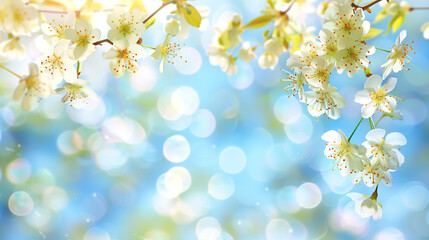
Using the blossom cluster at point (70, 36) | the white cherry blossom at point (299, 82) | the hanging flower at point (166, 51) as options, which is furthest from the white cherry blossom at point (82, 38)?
the white cherry blossom at point (299, 82)

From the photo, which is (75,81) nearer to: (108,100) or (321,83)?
(321,83)

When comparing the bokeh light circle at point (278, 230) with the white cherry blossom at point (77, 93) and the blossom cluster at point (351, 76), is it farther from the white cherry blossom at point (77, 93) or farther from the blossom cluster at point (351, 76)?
the white cherry blossom at point (77, 93)

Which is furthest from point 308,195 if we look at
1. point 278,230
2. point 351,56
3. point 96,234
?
point 351,56

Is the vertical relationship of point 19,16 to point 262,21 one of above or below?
below

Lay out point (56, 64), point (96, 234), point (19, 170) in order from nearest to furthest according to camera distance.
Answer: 1. point (56, 64)
2. point (96, 234)
3. point (19, 170)

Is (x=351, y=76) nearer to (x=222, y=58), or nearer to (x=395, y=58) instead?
(x=395, y=58)

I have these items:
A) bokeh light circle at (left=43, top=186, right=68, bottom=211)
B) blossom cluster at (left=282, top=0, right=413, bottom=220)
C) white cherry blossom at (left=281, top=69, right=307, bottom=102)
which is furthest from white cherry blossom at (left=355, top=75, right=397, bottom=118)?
bokeh light circle at (left=43, top=186, right=68, bottom=211)
